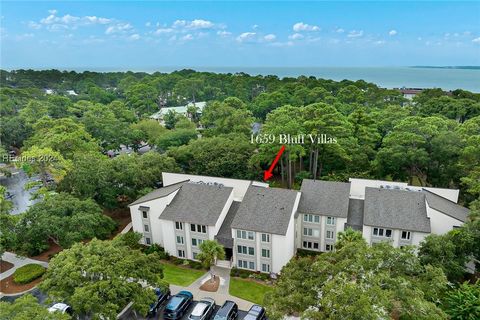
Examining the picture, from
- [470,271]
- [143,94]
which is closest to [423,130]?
[470,271]

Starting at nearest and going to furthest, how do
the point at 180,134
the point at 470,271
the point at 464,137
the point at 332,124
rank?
the point at 470,271, the point at 464,137, the point at 332,124, the point at 180,134

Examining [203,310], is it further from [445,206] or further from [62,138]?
[62,138]

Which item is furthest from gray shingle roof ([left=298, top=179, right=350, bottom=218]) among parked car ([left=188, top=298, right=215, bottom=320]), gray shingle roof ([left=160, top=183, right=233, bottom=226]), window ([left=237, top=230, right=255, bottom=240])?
parked car ([left=188, top=298, right=215, bottom=320])

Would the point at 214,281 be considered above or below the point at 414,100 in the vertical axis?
below

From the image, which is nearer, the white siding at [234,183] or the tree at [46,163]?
the white siding at [234,183]

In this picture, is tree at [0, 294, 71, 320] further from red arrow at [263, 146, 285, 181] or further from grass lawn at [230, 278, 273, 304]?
red arrow at [263, 146, 285, 181]

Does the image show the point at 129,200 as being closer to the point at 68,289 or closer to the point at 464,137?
the point at 68,289

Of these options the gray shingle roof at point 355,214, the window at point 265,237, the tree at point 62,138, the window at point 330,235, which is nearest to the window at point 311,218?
the window at point 330,235

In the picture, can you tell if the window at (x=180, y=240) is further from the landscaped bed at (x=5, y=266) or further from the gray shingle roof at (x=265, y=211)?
the landscaped bed at (x=5, y=266)
